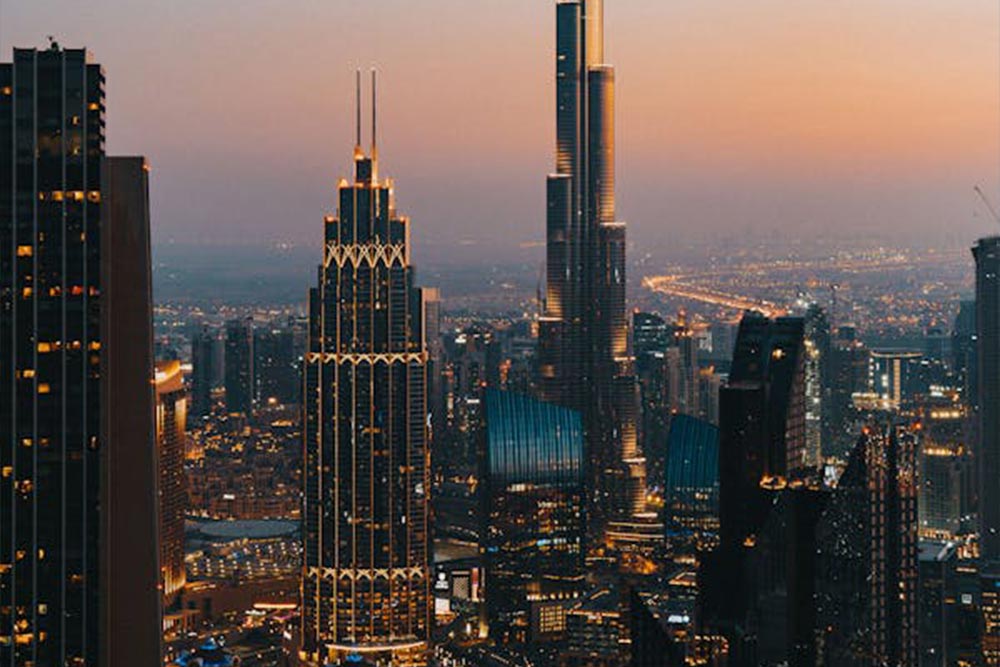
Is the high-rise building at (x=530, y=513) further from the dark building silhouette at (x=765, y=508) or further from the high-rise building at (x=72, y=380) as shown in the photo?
the high-rise building at (x=72, y=380)

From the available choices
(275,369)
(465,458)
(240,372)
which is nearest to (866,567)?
(465,458)

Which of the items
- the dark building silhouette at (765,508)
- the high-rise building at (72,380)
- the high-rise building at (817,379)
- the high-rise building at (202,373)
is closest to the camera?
the high-rise building at (72,380)

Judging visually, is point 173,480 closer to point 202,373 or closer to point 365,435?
point 202,373

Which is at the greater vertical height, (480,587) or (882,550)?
(882,550)

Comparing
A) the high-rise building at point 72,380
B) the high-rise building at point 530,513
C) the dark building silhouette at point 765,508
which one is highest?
the high-rise building at point 72,380

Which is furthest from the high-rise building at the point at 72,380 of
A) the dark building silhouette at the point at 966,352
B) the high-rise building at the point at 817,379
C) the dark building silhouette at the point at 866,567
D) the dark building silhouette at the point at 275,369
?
the dark building silhouette at the point at 275,369

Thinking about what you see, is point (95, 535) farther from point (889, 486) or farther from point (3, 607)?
point (889, 486)

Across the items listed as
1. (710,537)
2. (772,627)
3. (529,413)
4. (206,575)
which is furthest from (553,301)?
(772,627)
